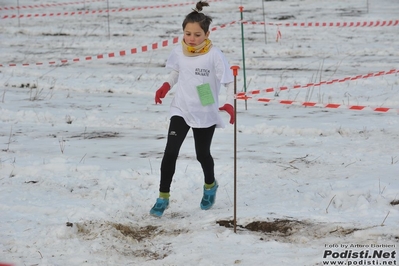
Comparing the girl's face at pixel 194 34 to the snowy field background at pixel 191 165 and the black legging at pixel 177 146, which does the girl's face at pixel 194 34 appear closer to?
the black legging at pixel 177 146

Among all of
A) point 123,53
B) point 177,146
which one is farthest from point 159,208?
point 123,53

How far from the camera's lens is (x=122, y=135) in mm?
8469

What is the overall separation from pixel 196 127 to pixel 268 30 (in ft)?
43.7

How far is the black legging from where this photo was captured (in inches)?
208

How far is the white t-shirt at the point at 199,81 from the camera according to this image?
523 cm

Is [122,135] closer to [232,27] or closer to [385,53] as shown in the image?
[385,53]

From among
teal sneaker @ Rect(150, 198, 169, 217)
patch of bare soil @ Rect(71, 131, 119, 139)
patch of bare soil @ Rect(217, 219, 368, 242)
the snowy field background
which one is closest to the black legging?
teal sneaker @ Rect(150, 198, 169, 217)

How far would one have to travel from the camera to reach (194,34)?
16.9 ft

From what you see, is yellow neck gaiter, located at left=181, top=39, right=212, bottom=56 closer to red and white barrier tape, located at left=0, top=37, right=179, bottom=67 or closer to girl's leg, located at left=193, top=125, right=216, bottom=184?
girl's leg, located at left=193, top=125, right=216, bottom=184


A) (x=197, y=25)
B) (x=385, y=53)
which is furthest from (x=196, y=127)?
(x=385, y=53)

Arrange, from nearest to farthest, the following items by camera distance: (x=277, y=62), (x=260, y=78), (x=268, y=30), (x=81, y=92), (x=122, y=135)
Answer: (x=122, y=135) < (x=81, y=92) < (x=260, y=78) < (x=277, y=62) < (x=268, y=30)

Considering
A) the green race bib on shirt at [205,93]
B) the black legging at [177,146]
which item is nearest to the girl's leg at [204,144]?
the black legging at [177,146]

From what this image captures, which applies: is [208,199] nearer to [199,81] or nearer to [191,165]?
[199,81]

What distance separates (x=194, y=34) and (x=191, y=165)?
6.54 ft
